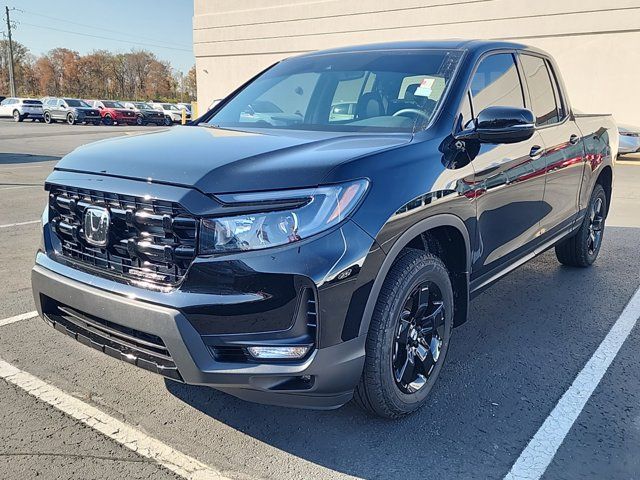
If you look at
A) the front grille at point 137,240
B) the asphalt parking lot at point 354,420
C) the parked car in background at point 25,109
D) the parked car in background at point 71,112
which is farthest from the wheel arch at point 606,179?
the parked car in background at point 25,109

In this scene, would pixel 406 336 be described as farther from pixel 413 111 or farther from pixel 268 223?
pixel 413 111

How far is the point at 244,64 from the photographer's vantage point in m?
29.4

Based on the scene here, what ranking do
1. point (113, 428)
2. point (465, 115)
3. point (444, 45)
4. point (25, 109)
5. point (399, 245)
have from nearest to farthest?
1. point (399, 245)
2. point (113, 428)
3. point (465, 115)
4. point (444, 45)
5. point (25, 109)

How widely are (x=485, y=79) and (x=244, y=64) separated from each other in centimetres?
2747

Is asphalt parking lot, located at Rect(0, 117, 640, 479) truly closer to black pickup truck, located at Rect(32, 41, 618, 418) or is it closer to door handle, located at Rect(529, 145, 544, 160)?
black pickup truck, located at Rect(32, 41, 618, 418)

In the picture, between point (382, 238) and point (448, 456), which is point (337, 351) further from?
point (448, 456)

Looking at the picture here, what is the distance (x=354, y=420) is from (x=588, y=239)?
3654 mm

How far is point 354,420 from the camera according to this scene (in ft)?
9.54

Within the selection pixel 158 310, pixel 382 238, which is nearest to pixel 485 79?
pixel 382 238

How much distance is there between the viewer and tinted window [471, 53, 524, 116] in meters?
3.46

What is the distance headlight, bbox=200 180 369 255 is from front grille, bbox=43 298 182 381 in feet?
1.54

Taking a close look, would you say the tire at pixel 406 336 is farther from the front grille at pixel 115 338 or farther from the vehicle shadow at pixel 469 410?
the front grille at pixel 115 338

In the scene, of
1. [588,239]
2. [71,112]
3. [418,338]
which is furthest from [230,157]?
[71,112]

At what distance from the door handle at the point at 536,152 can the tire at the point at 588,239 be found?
1.58 meters
